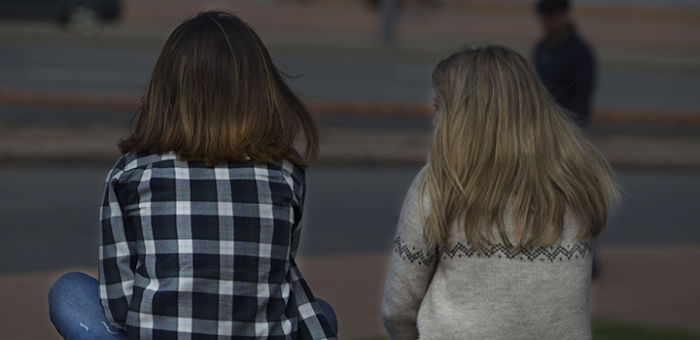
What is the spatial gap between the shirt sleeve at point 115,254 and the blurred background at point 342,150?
0.73m

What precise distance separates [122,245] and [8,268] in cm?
384

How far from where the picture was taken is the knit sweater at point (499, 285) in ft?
6.51

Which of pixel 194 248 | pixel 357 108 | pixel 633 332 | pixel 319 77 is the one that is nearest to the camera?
pixel 194 248

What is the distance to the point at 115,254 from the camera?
196cm

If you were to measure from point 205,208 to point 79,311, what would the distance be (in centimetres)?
58

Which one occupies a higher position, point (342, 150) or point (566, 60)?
point (566, 60)

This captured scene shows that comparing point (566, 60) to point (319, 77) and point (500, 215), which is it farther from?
point (319, 77)

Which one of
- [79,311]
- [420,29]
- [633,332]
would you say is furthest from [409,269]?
[420,29]

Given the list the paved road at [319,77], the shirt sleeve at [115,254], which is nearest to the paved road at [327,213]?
the shirt sleeve at [115,254]

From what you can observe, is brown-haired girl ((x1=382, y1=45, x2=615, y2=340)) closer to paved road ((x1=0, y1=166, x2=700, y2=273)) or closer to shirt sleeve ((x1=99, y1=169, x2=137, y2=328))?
shirt sleeve ((x1=99, y1=169, x2=137, y2=328))

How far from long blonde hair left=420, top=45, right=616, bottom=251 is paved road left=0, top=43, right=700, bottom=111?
1000 cm

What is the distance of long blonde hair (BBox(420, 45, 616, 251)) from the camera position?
6.48ft

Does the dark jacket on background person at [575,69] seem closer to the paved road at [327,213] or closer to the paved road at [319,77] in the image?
the paved road at [327,213]

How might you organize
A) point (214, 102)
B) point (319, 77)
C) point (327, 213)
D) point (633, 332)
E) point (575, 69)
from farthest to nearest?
point (319, 77) → point (327, 213) → point (575, 69) → point (633, 332) → point (214, 102)
